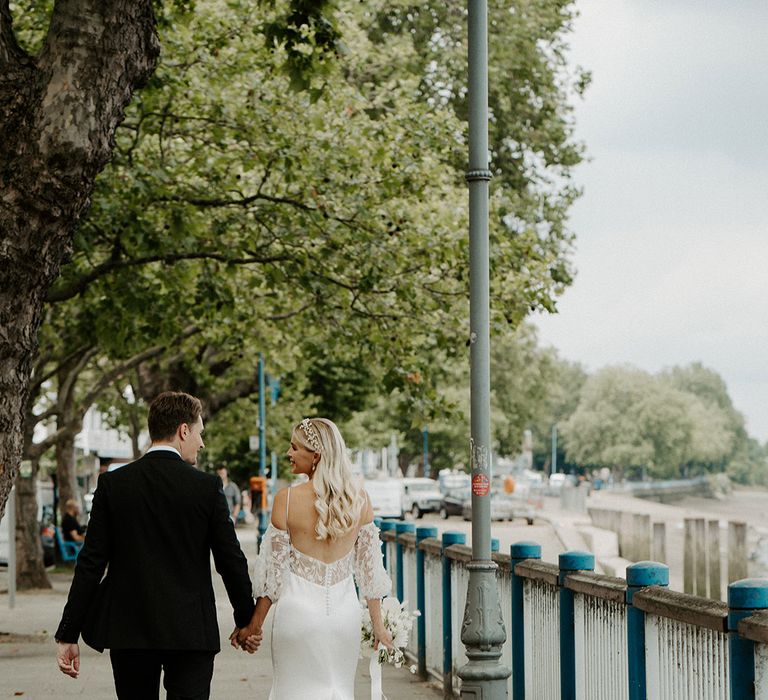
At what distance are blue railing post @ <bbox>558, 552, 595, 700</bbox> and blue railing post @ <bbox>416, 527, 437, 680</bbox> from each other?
15.4ft

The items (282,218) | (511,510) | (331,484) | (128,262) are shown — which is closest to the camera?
(331,484)

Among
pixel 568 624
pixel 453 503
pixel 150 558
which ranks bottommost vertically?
pixel 453 503

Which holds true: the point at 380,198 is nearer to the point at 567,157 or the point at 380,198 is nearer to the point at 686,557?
the point at 567,157

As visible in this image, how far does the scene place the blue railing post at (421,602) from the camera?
1241cm

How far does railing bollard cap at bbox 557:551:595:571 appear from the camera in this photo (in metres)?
7.76

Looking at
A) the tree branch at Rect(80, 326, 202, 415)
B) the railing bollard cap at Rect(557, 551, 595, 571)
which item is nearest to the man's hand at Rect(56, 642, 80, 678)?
the railing bollard cap at Rect(557, 551, 595, 571)

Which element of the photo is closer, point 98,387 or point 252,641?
point 252,641

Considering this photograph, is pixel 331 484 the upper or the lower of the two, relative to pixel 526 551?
upper

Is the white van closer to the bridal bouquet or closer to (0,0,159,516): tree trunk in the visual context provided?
(0,0,159,516): tree trunk

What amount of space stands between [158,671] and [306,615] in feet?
2.48

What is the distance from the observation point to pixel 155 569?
19.1 feet

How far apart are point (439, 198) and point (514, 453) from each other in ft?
189

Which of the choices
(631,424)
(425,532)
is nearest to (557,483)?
(631,424)

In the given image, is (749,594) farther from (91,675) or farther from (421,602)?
(91,675)
